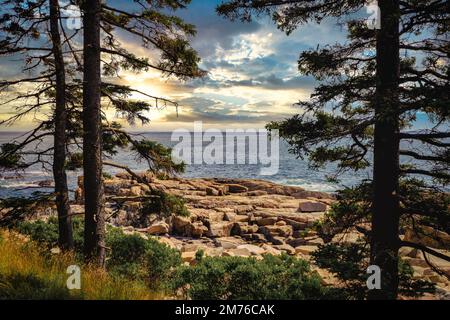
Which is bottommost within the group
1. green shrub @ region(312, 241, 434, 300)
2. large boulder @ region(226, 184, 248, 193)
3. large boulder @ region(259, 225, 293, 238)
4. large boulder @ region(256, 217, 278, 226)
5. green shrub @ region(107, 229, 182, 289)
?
large boulder @ region(259, 225, 293, 238)

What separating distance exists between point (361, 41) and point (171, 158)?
5.25 meters

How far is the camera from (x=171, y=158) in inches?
357

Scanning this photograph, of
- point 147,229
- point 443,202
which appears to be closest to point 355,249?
point 443,202

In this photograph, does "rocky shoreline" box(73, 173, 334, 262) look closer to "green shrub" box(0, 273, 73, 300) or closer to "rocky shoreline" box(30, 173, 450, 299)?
"rocky shoreline" box(30, 173, 450, 299)

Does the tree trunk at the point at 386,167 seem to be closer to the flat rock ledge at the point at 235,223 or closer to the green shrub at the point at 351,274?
the green shrub at the point at 351,274

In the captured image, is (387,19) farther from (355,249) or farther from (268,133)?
(355,249)

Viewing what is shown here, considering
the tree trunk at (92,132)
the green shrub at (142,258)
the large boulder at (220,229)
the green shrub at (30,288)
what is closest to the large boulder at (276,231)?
the large boulder at (220,229)

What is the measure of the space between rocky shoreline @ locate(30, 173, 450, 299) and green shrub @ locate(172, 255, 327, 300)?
17.5ft

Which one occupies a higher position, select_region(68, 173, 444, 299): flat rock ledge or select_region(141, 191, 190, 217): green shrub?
select_region(141, 191, 190, 217): green shrub

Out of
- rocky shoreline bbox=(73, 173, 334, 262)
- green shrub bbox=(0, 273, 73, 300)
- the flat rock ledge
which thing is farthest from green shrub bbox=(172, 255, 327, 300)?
rocky shoreline bbox=(73, 173, 334, 262)

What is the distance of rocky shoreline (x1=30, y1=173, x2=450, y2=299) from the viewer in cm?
1695

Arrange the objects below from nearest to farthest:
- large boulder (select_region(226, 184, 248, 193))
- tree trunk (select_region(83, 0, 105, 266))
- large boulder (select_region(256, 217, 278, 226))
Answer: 1. tree trunk (select_region(83, 0, 105, 266))
2. large boulder (select_region(256, 217, 278, 226))
3. large boulder (select_region(226, 184, 248, 193))

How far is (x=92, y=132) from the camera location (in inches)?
305

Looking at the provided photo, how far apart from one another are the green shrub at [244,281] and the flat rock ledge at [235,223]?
5.28 m
